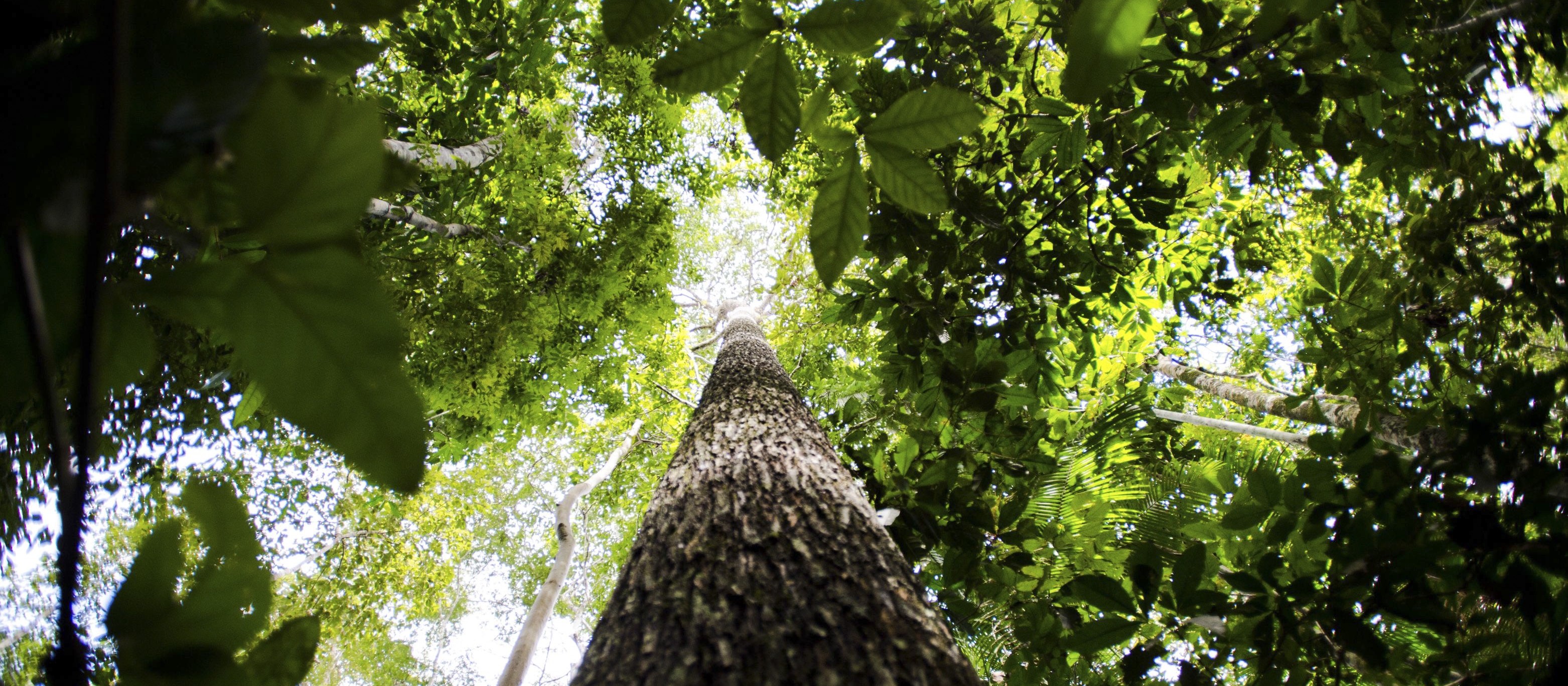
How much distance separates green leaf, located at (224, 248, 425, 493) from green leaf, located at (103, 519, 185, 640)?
0.10m

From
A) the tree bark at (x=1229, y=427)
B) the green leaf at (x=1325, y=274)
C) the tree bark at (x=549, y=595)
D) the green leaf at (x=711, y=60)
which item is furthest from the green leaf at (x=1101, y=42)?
the tree bark at (x=549, y=595)

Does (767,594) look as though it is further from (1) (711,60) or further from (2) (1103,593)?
(1) (711,60)

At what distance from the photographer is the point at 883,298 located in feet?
6.41

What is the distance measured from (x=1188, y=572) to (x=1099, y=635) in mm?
192

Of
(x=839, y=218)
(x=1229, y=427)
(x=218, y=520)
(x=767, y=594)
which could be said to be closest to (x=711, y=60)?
(x=839, y=218)

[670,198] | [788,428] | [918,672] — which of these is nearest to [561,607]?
[670,198]

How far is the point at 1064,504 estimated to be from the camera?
83.6 inches

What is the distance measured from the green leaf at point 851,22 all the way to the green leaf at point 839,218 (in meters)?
0.09

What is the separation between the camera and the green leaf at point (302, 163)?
21cm

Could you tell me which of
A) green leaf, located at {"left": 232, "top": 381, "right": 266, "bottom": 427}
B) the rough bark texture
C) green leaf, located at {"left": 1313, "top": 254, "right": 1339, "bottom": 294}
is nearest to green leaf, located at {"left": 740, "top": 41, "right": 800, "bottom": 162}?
the rough bark texture

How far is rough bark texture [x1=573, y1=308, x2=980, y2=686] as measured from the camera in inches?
32.6

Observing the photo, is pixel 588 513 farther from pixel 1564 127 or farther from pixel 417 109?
pixel 1564 127

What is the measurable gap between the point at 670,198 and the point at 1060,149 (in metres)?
3.31

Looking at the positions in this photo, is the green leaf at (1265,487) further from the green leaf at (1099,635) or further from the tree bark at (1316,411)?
the green leaf at (1099,635)
